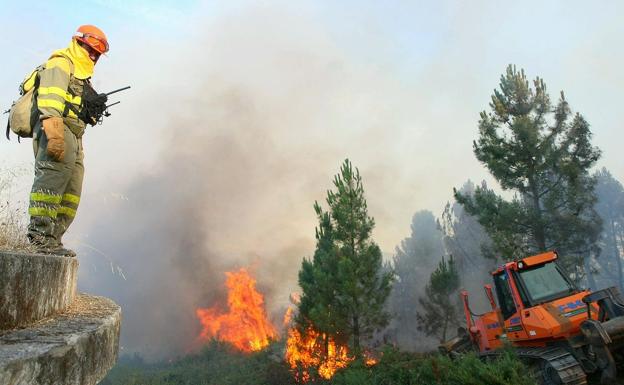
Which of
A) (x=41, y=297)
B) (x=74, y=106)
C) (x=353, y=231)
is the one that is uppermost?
(x=353, y=231)

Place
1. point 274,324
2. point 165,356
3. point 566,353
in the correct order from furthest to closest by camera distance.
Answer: point 165,356
point 274,324
point 566,353

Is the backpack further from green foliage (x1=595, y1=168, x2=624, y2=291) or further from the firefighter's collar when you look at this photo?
green foliage (x1=595, y1=168, x2=624, y2=291)

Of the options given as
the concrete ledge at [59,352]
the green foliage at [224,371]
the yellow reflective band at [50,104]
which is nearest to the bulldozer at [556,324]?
the concrete ledge at [59,352]

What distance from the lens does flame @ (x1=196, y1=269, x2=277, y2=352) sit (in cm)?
3750

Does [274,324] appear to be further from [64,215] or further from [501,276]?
[64,215]

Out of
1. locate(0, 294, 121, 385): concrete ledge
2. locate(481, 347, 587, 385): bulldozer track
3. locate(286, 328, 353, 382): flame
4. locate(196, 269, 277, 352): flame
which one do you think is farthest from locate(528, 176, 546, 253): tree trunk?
locate(196, 269, 277, 352): flame

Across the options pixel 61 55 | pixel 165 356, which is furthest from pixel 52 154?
pixel 165 356

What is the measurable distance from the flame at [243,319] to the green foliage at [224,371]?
1808 mm

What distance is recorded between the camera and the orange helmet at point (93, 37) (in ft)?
11.5

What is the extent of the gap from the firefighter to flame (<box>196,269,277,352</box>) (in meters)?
34.9

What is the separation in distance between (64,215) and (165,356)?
48864mm

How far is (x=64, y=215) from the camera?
11.5ft

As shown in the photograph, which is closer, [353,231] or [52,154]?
[52,154]

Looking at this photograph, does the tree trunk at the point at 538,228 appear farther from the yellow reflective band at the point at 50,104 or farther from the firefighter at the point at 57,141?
the yellow reflective band at the point at 50,104
